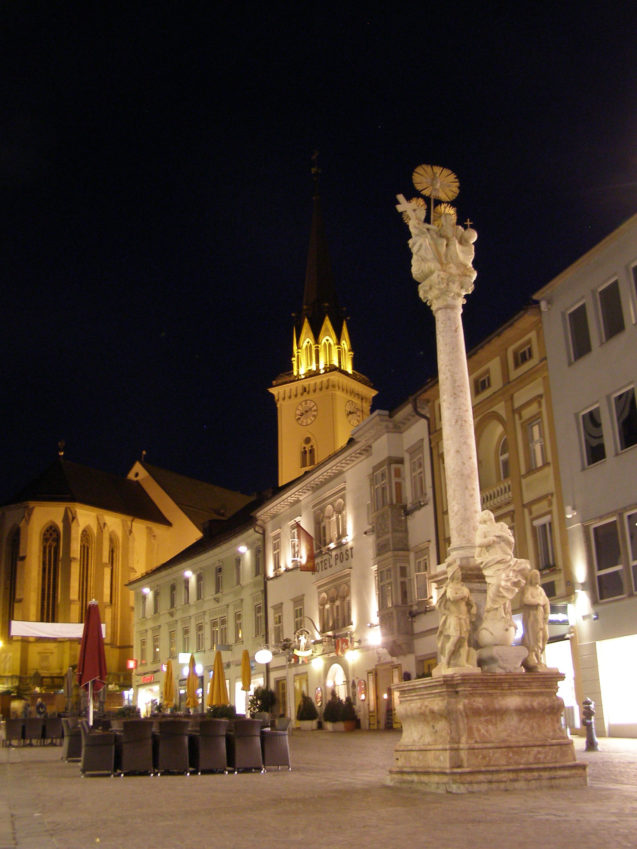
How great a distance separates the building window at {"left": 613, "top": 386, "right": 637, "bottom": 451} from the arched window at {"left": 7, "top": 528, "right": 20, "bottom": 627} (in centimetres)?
5681

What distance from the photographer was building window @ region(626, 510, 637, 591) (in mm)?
21531

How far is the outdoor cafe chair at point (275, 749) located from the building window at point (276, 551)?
1068 inches

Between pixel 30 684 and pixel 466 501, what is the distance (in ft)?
193

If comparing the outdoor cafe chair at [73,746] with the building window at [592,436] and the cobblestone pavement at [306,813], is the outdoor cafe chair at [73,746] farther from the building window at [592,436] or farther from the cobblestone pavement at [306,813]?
the building window at [592,436]

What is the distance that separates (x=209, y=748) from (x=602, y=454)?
1246cm

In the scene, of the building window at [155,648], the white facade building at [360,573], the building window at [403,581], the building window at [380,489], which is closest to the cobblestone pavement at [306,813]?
the white facade building at [360,573]

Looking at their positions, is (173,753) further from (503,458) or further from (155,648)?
(155,648)

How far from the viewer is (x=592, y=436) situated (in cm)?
2361

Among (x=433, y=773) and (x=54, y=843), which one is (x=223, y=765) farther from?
(x=54, y=843)

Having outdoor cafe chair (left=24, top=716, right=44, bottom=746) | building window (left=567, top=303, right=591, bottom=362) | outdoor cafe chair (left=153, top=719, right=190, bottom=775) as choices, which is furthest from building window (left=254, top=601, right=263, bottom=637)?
outdoor cafe chair (left=153, top=719, right=190, bottom=775)

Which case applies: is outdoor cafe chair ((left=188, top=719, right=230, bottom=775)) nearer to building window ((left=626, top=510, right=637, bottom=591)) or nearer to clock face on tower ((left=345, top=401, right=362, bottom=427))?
building window ((left=626, top=510, right=637, bottom=591))

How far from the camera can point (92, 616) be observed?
21828 mm

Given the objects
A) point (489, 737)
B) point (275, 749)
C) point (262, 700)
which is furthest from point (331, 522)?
point (489, 737)

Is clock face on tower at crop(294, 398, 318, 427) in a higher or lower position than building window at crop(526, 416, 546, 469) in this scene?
higher
